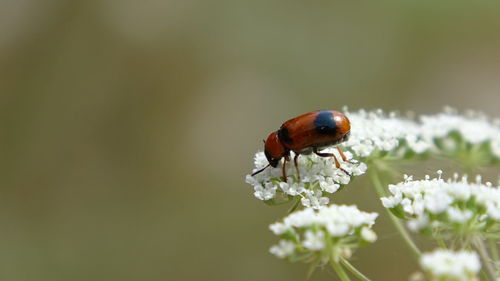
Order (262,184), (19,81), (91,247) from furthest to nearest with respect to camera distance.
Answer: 1. (19,81)
2. (91,247)
3. (262,184)

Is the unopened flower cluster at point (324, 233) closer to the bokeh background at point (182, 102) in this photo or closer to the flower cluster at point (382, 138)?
the flower cluster at point (382, 138)

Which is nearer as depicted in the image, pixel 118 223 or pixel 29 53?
pixel 118 223

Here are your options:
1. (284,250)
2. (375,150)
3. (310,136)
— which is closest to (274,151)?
(310,136)

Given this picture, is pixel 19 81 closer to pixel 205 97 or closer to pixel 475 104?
pixel 205 97

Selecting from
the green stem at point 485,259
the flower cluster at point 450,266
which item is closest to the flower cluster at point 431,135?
the green stem at point 485,259

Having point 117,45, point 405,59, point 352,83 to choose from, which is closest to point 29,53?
point 117,45

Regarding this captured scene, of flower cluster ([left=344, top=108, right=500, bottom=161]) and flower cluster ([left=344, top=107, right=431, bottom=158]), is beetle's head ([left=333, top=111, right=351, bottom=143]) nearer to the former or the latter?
flower cluster ([left=344, top=107, right=431, bottom=158])

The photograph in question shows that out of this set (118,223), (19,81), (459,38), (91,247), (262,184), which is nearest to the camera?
(262,184)
